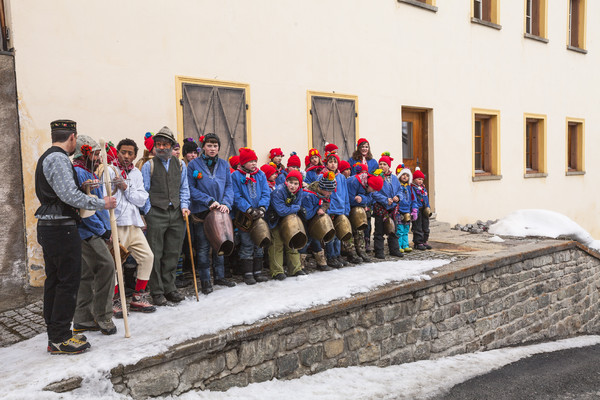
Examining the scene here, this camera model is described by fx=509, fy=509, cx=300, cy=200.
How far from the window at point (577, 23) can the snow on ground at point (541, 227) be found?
656cm

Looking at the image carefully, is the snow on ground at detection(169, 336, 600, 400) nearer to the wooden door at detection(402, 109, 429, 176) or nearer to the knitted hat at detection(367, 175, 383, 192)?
the knitted hat at detection(367, 175, 383, 192)

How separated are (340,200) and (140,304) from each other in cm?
261

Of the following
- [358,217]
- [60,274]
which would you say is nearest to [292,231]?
[358,217]

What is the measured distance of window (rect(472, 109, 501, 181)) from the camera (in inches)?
460

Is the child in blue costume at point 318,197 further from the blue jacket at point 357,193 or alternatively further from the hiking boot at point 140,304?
the hiking boot at point 140,304

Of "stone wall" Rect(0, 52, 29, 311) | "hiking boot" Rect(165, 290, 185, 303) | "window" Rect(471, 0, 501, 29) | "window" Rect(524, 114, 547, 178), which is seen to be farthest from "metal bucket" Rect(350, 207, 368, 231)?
"window" Rect(524, 114, 547, 178)

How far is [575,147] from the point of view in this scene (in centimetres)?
1446

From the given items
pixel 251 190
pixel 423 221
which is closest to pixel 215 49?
pixel 251 190

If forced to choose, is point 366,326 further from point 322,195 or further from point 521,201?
point 521,201

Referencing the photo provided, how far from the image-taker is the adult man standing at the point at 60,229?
3488 millimetres

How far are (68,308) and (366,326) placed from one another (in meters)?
2.81

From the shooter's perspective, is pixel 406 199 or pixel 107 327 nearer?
pixel 107 327

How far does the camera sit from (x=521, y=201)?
40.4 feet

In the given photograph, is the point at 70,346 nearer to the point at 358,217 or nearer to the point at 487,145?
the point at 358,217
